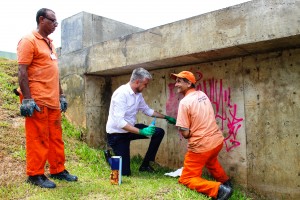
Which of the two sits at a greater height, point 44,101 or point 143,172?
point 44,101

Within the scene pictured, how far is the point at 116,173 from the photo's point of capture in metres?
3.82

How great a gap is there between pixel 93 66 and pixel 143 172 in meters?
2.26

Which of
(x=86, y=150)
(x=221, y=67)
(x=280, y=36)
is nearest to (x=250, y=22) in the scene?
(x=280, y=36)

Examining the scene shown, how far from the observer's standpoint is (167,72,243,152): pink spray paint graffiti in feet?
14.4

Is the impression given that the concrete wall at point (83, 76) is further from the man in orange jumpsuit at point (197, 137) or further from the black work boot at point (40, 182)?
the man in orange jumpsuit at point (197, 137)

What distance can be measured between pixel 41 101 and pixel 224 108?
256 cm

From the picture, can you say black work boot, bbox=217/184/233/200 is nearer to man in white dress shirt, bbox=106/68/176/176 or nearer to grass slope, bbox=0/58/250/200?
grass slope, bbox=0/58/250/200

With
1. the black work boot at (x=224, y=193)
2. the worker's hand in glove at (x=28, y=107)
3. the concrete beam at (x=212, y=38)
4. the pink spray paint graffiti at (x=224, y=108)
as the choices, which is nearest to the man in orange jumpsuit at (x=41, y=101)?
the worker's hand in glove at (x=28, y=107)

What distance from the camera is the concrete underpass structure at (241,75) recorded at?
12.1 ft

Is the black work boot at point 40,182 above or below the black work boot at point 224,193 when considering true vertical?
above

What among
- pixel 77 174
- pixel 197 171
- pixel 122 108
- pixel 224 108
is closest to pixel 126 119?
pixel 122 108

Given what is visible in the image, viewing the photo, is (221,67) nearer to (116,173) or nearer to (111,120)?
(111,120)

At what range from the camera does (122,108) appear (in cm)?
425

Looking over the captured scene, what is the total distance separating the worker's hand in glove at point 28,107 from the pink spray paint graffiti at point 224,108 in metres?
2.53
